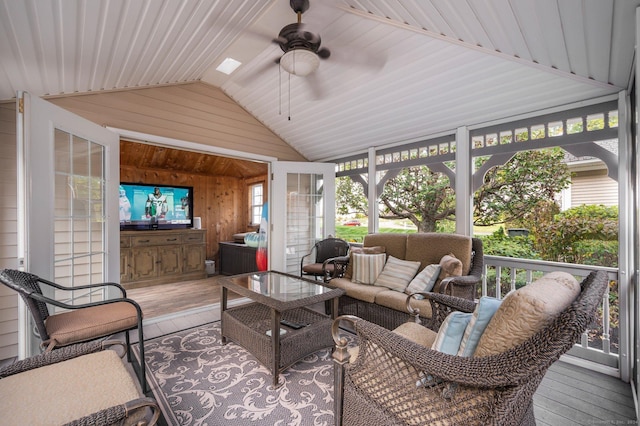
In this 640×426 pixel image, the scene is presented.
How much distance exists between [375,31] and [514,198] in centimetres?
394

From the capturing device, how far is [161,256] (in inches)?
209

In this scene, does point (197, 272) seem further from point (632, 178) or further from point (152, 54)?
point (632, 178)

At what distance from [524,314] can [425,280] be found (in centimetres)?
188

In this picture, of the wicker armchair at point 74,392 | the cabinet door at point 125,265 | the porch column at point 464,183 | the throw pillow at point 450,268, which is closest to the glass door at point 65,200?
the wicker armchair at point 74,392

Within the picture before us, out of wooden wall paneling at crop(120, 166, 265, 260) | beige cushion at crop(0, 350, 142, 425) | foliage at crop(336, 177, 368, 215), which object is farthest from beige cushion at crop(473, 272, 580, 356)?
wooden wall paneling at crop(120, 166, 265, 260)

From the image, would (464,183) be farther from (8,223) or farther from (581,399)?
(8,223)

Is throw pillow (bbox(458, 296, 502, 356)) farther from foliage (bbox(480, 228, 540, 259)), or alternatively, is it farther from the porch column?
foliage (bbox(480, 228, 540, 259))

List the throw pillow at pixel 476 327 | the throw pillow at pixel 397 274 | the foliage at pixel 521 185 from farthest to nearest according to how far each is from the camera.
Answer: the foliage at pixel 521 185
the throw pillow at pixel 397 274
the throw pillow at pixel 476 327

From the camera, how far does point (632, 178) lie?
2131mm

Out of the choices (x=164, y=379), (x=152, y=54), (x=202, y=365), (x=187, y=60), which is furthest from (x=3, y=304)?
(x=187, y=60)

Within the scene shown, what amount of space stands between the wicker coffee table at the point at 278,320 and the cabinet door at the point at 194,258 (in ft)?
10.4

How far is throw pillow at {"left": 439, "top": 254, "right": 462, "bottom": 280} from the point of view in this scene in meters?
2.61

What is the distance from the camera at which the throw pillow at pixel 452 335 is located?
1.25m

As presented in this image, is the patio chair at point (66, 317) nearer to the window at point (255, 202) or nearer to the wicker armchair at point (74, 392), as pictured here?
the wicker armchair at point (74, 392)
